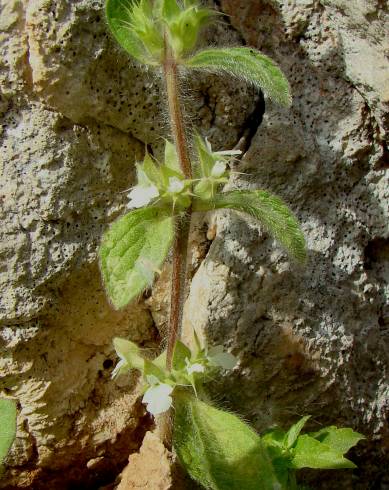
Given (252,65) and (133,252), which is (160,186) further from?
(252,65)

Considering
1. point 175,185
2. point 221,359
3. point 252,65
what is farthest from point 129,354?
point 252,65

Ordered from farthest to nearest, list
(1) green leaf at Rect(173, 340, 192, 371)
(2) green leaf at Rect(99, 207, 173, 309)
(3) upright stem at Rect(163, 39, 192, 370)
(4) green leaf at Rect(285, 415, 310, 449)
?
(4) green leaf at Rect(285, 415, 310, 449) < (1) green leaf at Rect(173, 340, 192, 371) < (3) upright stem at Rect(163, 39, 192, 370) < (2) green leaf at Rect(99, 207, 173, 309)

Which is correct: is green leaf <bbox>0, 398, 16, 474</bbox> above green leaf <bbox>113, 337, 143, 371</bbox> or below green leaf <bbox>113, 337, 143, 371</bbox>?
below

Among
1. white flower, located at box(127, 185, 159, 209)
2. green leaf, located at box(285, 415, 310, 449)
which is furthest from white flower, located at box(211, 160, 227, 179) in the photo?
green leaf, located at box(285, 415, 310, 449)

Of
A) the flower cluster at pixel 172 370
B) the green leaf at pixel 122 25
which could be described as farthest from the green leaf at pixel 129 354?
the green leaf at pixel 122 25

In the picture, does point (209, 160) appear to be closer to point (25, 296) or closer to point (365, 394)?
point (25, 296)

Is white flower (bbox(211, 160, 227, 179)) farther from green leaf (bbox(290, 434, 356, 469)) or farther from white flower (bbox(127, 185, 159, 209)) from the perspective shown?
green leaf (bbox(290, 434, 356, 469))
